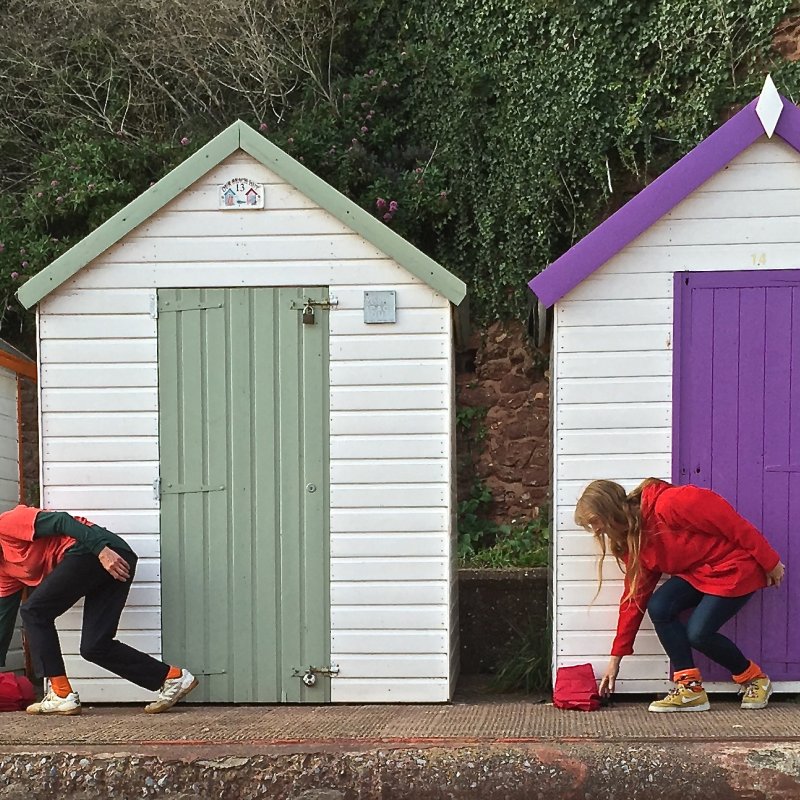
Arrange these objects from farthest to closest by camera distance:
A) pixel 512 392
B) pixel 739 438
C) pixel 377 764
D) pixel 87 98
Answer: pixel 87 98
pixel 512 392
pixel 739 438
pixel 377 764

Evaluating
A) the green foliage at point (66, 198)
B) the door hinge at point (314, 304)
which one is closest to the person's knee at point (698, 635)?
the door hinge at point (314, 304)

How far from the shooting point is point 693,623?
4.93m

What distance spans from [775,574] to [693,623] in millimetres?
501

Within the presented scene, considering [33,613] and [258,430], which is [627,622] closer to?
[258,430]

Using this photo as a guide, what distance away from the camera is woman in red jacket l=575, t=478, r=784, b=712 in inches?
190

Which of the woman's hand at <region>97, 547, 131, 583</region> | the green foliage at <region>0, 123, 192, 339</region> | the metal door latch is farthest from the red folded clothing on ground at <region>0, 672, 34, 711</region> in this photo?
the green foliage at <region>0, 123, 192, 339</region>

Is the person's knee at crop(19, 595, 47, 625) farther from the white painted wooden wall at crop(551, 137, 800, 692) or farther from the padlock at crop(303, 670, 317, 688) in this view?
the white painted wooden wall at crop(551, 137, 800, 692)

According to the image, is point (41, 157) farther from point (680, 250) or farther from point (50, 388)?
point (680, 250)

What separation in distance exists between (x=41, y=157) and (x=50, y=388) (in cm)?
403

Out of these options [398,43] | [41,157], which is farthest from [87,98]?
[398,43]

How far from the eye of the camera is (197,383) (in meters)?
5.39

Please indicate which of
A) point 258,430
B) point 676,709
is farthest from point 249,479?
point 676,709

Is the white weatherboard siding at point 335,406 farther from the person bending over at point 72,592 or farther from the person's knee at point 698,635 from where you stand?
the person's knee at point 698,635

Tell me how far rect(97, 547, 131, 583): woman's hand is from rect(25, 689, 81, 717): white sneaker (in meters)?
0.79
